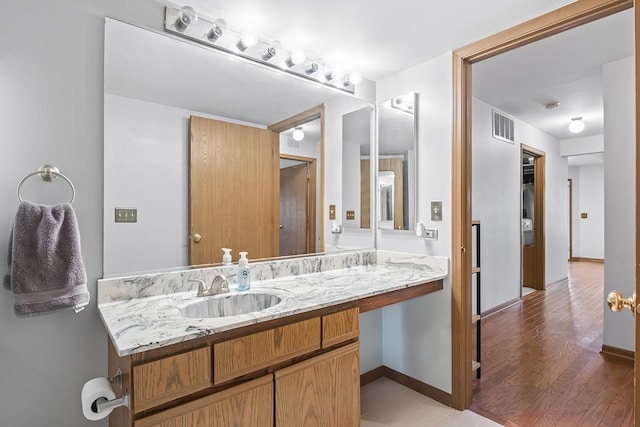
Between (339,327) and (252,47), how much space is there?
1555 mm

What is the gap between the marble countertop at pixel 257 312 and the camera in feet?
3.57

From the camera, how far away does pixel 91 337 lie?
1393mm

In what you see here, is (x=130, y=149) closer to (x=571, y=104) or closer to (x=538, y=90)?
(x=538, y=90)

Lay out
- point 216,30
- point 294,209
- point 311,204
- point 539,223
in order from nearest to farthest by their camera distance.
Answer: point 216,30, point 294,209, point 311,204, point 539,223

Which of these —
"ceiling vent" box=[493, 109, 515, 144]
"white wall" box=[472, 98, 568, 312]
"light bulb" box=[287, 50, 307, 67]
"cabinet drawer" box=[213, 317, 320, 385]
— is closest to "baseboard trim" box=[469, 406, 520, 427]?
"cabinet drawer" box=[213, 317, 320, 385]

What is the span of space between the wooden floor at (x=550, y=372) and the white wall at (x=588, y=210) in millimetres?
4613

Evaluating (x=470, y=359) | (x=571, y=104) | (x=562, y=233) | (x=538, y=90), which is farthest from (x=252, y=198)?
(x=562, y=233)

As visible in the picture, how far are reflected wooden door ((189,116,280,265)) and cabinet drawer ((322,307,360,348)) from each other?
65 centimetres

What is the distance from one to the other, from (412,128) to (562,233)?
4.68m

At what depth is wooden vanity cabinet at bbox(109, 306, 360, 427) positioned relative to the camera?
1.05 m

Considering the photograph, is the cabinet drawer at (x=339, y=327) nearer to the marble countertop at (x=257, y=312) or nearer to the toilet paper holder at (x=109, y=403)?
the marble countertop at (x=257, y=312)

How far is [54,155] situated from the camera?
1334 millimetres

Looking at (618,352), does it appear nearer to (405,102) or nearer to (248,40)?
(405,102)

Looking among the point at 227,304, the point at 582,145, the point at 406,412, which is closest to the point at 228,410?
the point at 227,304
